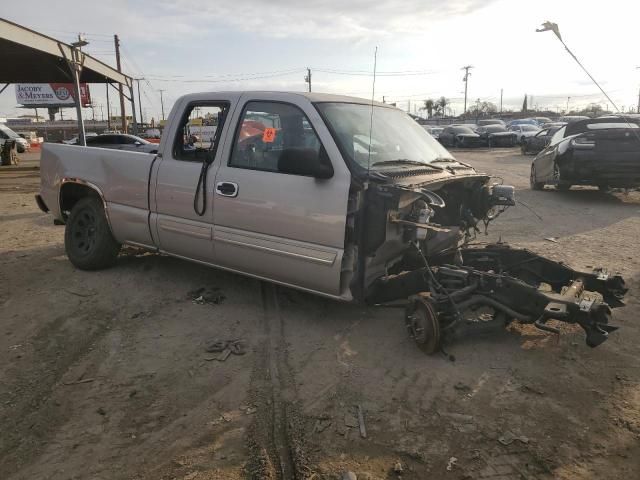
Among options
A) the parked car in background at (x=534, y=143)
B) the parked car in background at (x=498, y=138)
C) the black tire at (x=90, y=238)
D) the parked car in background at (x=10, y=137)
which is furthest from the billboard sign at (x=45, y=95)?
the black tire at (x=90, y=238)

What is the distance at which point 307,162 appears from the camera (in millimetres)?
3814

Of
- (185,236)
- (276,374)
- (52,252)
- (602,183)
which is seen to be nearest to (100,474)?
(276,374)

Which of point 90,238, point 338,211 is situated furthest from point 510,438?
point 90,238

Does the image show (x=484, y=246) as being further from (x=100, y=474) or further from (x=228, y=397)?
(x=100, y=474)

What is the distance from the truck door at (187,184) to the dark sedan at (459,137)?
28061 mm

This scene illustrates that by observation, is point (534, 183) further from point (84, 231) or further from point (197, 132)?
point (84, 231)

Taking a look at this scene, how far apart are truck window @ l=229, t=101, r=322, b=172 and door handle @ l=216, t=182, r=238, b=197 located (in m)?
0.18

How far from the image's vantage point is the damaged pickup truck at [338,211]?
12.2ft

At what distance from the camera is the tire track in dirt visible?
2625 millimetres

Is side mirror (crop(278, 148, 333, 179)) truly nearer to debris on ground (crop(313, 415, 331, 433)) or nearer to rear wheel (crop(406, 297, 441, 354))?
rear wheel (crop(406, 297, 441, 354))

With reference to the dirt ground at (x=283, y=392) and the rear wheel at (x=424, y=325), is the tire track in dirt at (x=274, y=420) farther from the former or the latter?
the rear wheel at (x=424, y=325)

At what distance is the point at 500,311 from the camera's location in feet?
12.1

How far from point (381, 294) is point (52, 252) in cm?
491

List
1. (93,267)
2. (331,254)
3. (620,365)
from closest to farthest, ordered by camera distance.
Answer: (620,365)
(331,254)
(93,267)
